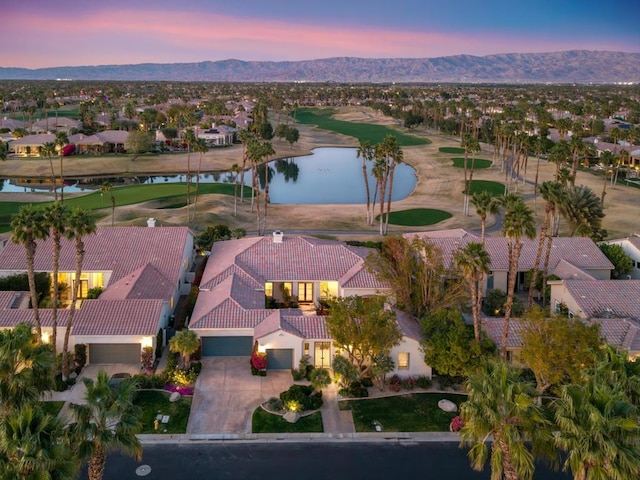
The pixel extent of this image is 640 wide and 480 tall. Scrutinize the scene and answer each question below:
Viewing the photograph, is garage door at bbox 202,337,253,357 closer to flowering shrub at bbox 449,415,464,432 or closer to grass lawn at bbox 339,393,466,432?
grass lawn at bbox 339,393,466,432

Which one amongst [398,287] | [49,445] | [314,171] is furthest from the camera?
[314,171]

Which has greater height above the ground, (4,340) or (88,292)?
(4,340)

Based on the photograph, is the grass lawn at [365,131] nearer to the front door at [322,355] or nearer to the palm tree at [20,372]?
the front door at [322,355]

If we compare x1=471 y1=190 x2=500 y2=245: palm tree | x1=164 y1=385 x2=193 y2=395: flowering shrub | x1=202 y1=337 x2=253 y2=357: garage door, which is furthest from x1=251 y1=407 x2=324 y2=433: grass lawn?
x1=471 y1=190 x2=500 y2=245: palm tree

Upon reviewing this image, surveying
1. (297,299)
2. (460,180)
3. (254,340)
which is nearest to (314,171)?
(460,180)

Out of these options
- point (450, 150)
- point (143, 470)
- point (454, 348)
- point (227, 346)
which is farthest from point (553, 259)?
point (450, 150)

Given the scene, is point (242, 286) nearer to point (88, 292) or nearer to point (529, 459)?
point (88, 292)

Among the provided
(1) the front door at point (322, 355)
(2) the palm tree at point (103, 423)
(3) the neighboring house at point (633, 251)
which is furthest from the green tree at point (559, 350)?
(3) the neighboring house at point (633, 251)
